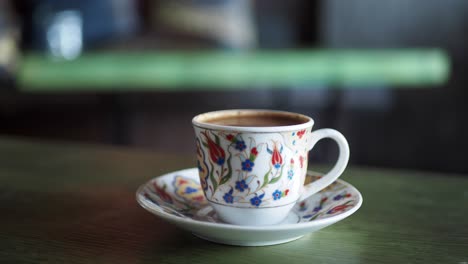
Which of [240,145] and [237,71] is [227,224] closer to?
[240,145]

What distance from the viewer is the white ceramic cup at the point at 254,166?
0.41 metres

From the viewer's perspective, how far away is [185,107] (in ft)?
6.34

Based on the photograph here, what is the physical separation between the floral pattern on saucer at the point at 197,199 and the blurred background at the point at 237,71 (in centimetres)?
127

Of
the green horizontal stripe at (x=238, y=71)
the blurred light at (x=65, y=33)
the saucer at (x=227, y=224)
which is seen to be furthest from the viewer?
the blurred light at (x=65, y=33)

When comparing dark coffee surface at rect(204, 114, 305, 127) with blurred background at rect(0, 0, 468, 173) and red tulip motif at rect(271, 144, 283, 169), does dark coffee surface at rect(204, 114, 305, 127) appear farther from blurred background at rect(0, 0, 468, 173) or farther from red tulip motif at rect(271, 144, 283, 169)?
blurred background at rect(0, 0, 468, 173)

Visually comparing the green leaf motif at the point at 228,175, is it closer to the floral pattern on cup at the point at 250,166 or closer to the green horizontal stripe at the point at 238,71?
the floral pattern on cup at the point at 250,166

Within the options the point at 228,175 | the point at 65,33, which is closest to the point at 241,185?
the point at 228,175

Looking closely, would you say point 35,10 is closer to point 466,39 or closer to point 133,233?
point 466,39

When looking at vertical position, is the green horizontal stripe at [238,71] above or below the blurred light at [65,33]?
below

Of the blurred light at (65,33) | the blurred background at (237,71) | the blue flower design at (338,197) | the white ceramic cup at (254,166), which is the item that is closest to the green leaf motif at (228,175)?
the white ceramic cup at (254,166)

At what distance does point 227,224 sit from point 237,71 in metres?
1.44

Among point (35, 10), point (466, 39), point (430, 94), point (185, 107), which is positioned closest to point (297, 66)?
point (185, 107)

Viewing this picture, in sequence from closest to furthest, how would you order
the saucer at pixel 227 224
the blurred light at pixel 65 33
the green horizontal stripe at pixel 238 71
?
the saucer at pixel 227 224
the green horizontal stripe at pixel 238 71
the blurred light at pixel 65 33

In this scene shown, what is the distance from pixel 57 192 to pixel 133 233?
0.59 ft
